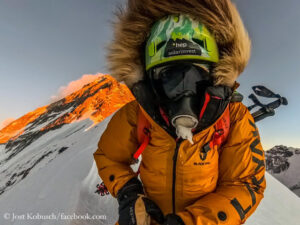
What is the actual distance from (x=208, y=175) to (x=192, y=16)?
3.21 ft

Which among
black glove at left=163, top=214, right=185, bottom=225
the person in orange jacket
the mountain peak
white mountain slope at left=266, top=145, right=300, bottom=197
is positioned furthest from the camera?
white mountain slope at left=266, top=145, right=300, bottom=197

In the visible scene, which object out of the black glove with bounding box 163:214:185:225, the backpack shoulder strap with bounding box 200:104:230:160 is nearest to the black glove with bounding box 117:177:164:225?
the black glove with bounding box 163:214:185:225

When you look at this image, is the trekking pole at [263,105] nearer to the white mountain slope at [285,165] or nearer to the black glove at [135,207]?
the black glove at [135,207]

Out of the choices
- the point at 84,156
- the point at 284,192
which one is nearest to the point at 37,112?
the point at 84,156

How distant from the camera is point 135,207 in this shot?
1.18 m

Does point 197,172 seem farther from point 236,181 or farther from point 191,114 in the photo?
point 191,114

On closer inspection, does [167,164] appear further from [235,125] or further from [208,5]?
[208,5]

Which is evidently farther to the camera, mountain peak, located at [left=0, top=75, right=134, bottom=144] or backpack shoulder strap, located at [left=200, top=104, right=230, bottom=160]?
mountain peak, located at [left=0, top=75, right=134, bottom=144]

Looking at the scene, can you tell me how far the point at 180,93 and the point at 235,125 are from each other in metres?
0.40

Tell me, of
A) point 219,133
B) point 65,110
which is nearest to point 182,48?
point 219,133

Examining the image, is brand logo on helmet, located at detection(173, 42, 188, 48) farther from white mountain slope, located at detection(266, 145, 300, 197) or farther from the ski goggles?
white mountain slope, located at detection(266, 145, 300, 197)

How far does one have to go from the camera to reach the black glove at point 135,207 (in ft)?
3.84

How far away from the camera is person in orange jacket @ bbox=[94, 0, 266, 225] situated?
3.73ft

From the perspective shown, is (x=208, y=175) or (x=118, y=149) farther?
(x=118, y=149)
